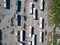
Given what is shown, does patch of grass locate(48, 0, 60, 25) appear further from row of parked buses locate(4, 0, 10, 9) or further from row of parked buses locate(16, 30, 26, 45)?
row of parked buses locate(4, 0, 10, 9)

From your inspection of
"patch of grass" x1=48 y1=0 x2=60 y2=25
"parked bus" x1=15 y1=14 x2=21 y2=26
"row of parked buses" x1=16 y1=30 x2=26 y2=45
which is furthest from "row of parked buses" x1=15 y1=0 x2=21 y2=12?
"patch of grass" x1=48 y1=0 x2=60 y2=25

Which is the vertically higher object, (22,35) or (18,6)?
(18,6)

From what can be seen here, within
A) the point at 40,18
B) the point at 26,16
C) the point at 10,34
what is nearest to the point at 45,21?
the point at 40,18

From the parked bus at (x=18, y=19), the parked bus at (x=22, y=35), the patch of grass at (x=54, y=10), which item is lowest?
the parked bus at (x=22, y=35)


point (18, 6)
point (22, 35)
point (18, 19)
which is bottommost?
point (22, 35)

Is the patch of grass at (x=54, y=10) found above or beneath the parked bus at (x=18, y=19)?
above

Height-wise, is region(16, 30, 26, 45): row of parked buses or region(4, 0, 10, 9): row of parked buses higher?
region(4, 0, 10, 9): row of parked buses

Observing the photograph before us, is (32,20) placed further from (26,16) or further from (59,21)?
(59,21)

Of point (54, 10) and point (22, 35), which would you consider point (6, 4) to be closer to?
point (22, 35)

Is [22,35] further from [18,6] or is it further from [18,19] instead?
[18,6]

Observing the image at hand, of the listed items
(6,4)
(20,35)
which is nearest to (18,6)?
(6,4)

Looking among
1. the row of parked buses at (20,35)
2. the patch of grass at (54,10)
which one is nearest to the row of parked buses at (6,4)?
the row of parked buses at (20,35)

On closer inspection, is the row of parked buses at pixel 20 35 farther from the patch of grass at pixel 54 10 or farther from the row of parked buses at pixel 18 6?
the patch of grass at pixel 54 10
